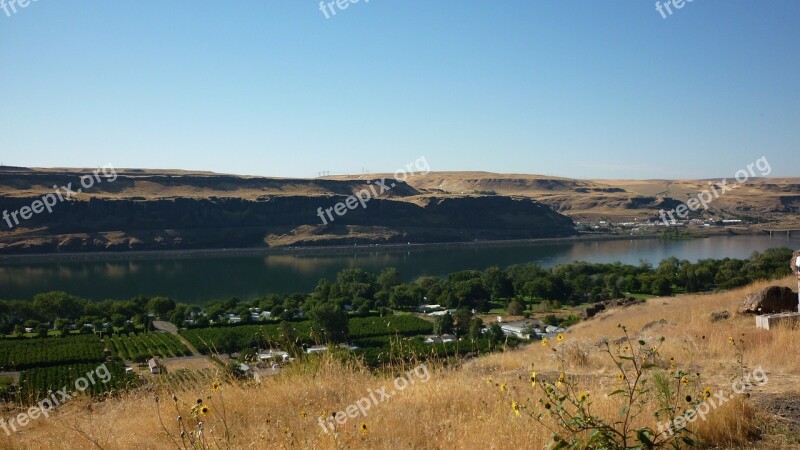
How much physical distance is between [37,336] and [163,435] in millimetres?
34198

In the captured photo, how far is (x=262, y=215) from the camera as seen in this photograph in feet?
283

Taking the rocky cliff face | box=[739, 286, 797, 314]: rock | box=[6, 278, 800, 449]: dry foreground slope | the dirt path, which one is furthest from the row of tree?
the rocky cliff face

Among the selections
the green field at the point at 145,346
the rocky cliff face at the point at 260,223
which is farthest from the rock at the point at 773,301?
the rocky cliff face at the point at 260,223

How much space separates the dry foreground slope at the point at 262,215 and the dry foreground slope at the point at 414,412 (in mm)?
71448

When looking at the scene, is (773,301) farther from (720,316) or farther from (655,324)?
(655,324)

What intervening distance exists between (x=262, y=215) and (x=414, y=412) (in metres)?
85.3

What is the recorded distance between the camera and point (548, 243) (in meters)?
79.1

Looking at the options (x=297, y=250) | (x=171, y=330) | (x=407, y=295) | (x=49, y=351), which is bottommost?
(x=171, y=330)

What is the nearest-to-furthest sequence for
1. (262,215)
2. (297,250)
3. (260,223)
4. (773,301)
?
(773,301)
(297,250)
(260,223)
(262,215)

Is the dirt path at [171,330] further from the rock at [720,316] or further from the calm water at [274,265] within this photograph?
the rock at [720,316]

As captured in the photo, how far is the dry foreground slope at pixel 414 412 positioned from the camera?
116 inches

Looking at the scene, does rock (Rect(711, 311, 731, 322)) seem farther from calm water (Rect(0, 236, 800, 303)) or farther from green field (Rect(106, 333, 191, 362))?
calm water (Rect(0, 236, 800, 303))

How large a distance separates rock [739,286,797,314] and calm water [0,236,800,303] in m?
40.1

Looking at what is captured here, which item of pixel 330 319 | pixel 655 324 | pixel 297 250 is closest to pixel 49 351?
pixel 330 319
